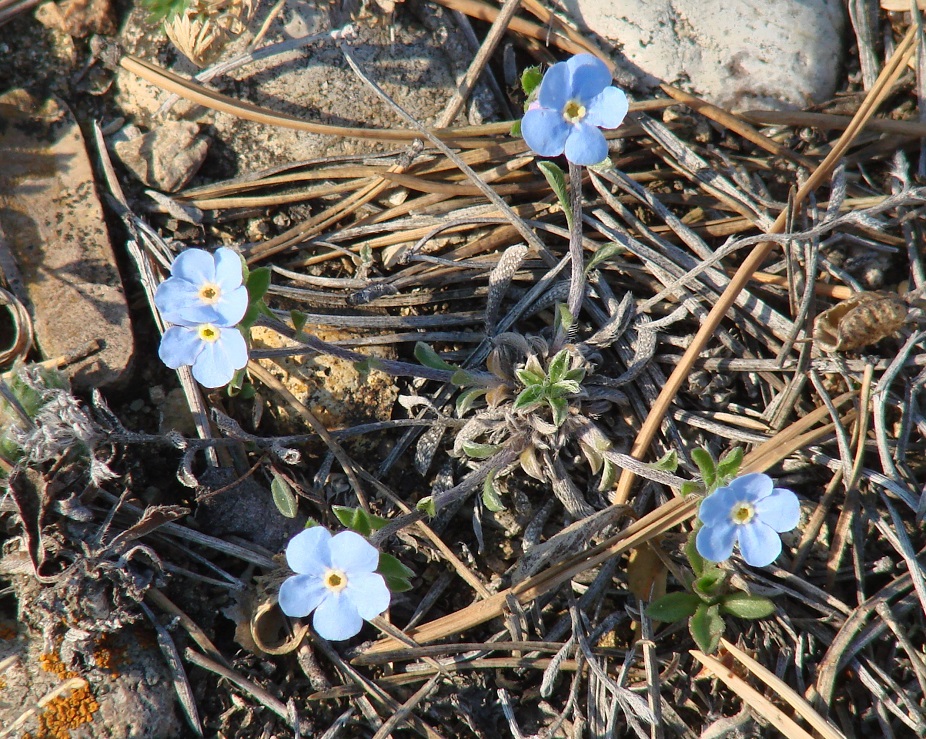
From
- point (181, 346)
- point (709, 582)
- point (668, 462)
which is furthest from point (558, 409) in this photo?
point (181, 346)

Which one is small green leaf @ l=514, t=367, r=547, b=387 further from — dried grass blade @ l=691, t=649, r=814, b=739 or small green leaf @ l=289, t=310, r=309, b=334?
dried grass blade @ l=691, t=649, r=814, b=739

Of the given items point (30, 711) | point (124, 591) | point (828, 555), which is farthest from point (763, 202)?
point (30, 711)

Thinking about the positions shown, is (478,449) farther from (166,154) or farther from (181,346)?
(166,154)

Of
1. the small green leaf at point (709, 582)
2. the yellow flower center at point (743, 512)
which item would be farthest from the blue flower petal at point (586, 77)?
the small green leaf at point (709, 582)

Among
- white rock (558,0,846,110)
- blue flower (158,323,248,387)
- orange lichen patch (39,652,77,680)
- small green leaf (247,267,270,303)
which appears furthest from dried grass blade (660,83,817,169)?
orange lichen patch (39,652,77,680)

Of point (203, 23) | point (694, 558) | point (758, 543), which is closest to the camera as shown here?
point (758, 543)

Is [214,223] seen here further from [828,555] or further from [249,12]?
[828,555]
